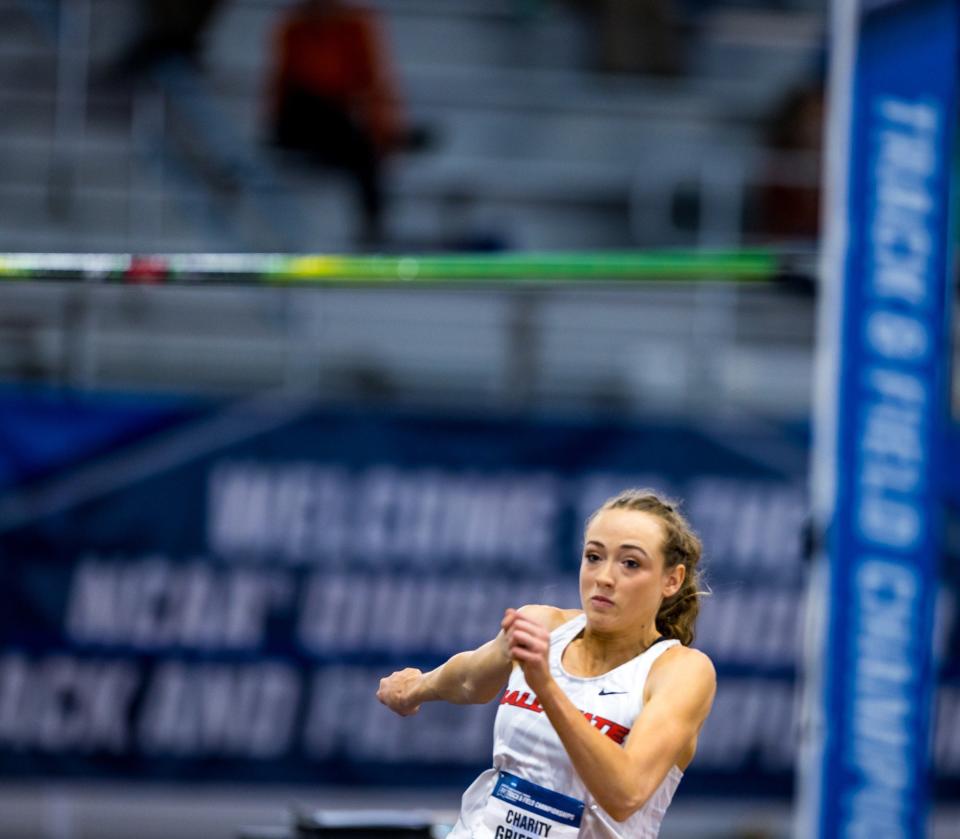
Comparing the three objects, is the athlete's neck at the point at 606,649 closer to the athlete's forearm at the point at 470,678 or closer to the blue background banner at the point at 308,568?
the athlete's forearm at the point at 470,678

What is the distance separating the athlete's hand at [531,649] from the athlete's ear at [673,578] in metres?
0.45

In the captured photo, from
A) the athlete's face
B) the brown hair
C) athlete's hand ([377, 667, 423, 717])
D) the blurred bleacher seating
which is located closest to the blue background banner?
the blurred bleacher seating

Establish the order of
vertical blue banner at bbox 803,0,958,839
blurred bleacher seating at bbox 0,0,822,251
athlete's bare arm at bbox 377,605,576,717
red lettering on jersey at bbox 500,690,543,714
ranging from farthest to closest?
blurred bleacher seating at bbox 0,0,822,251 < vertical blue banner at bbox 803,0,958,839 < athlete's bare arm at bbox 377,605,576,717 < red lettering on jersey at bbox 500,690,543,714

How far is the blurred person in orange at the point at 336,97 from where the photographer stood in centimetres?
991

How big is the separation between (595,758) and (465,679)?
0.67 m

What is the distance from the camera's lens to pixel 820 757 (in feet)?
22.7

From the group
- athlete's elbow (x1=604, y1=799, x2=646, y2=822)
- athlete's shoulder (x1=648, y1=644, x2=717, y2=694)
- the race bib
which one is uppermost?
athlete's shoulder (x1=648, y1=644, x2=717, y2=694)

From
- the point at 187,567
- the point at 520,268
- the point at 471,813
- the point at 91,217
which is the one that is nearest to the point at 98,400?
the point at 187,567

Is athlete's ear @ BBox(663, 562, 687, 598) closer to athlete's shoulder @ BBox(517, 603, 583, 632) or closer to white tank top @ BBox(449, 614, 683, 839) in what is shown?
white tank top @ BBox(449, 614, 683, 839)

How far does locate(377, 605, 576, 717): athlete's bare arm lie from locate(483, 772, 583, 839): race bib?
9.5 inches

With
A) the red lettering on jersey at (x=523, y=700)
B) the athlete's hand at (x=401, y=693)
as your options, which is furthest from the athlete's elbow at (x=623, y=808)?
the athlete's hand at (x=401, y=693)

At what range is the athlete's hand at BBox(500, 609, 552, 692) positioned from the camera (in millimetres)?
3443

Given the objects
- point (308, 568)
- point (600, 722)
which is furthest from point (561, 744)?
point (308, 568)

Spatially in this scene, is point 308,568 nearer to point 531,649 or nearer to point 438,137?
point 438,137
